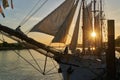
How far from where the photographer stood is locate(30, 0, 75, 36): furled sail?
1064 inches

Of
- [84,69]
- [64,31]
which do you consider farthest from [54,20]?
[84,69]

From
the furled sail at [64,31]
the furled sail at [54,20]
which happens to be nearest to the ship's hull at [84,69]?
the furled sail at [64,31]

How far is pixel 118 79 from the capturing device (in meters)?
22.4

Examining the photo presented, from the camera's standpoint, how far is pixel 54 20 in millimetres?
28922

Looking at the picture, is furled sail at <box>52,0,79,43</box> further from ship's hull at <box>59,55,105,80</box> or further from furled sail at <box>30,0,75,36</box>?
ship's hull at <box>59,55,105,80</box>

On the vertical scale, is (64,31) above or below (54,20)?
below

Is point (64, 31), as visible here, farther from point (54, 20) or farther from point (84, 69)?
point (84, 69)

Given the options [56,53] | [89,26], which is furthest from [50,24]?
[89,26]

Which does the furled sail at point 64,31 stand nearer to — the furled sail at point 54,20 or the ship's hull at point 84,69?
the furled sail at point 54,20

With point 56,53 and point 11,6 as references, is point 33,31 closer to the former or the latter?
point 56,53

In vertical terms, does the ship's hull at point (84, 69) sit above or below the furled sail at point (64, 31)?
below

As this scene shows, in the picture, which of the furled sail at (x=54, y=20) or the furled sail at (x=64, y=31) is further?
the furled sail at (x=64, y=31)

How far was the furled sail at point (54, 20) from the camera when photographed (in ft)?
88.7

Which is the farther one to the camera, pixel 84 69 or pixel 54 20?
pixel 54 20
